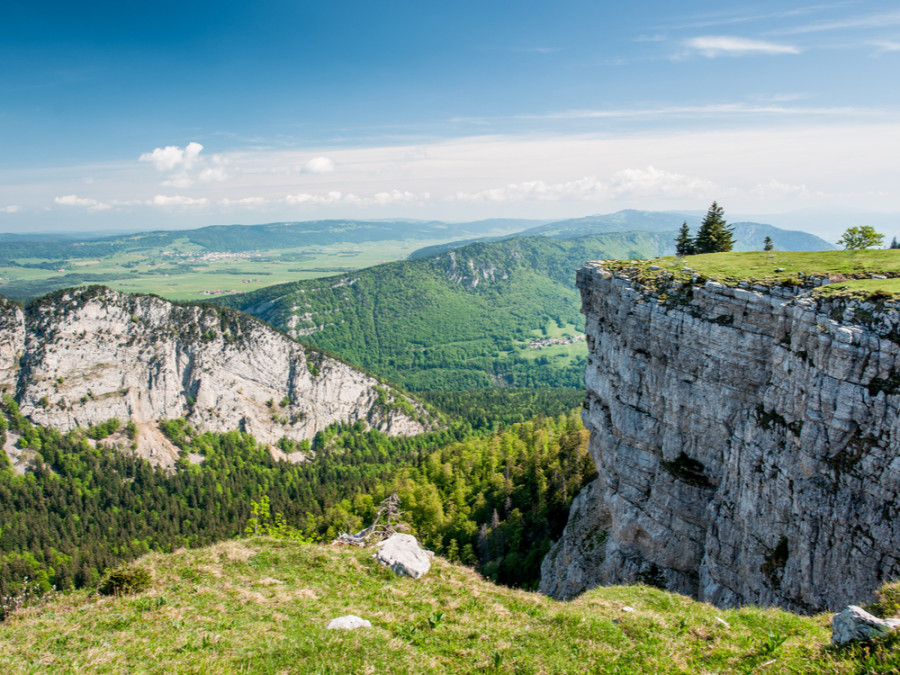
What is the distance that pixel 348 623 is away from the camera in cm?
1761

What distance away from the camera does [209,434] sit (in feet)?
505

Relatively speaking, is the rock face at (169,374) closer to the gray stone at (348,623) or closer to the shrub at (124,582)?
the shrub at (124,582)

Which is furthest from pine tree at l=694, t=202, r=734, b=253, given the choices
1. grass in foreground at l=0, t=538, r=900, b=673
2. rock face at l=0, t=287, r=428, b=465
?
rock face at l=0, t=287, r=428, b=465

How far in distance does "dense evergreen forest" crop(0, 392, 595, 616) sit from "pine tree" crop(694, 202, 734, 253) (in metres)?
32.1

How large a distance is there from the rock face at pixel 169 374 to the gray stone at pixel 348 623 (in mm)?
150956

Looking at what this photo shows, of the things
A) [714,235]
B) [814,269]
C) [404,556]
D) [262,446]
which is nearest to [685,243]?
[714,235]

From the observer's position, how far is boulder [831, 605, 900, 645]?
490 inches

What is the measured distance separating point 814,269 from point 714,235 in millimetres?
24905

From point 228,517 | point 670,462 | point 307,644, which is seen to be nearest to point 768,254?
point 670,462

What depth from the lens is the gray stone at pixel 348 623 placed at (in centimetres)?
1728

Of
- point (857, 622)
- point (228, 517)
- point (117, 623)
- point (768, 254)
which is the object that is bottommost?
point (228, 517)

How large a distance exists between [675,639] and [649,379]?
1021 inches

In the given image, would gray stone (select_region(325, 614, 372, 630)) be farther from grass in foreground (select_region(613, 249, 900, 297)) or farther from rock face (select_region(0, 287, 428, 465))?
rock face (select_region(0, 287, 428, 465))

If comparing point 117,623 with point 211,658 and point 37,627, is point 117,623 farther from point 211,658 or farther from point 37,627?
point 211,658
